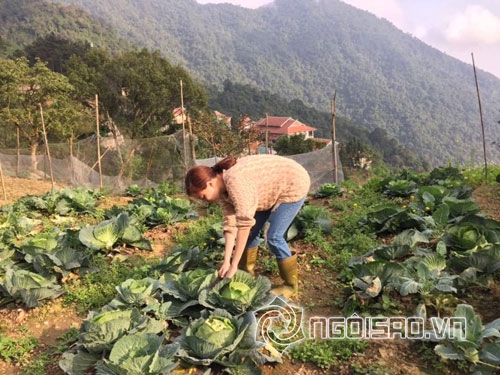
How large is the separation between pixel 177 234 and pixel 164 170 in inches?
210

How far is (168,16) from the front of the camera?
131m

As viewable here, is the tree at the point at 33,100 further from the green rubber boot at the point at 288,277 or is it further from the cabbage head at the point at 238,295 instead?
the cabbage head at the point at 238,295

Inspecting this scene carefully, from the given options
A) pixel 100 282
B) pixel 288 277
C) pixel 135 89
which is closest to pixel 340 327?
pixel 288 277

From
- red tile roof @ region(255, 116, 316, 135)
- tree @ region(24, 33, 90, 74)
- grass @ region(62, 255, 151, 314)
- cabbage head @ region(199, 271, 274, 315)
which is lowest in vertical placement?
red tile roof @ region(255, 116, 316, 135)

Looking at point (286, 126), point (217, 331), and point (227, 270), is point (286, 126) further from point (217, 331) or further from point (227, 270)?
point (217, 331)

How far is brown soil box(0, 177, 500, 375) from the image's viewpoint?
201 cm

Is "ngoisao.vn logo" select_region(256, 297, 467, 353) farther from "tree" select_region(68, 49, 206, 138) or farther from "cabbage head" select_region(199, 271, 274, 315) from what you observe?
"tree" select_region(68, 49, 206, 138)

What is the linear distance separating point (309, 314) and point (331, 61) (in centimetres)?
11228

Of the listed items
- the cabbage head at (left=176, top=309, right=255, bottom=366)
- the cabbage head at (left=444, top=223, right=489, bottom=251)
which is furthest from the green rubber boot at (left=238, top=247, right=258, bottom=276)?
the cabbage head at (left=444, top=223, right=489, bottom=251)

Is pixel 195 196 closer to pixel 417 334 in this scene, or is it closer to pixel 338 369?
pixel 338 369

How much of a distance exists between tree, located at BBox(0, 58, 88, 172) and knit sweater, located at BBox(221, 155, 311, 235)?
394 inches

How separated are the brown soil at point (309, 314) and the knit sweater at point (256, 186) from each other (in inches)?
29.2

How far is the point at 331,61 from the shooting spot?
107 m

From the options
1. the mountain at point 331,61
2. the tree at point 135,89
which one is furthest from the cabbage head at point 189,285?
the mountain at point 331,61
